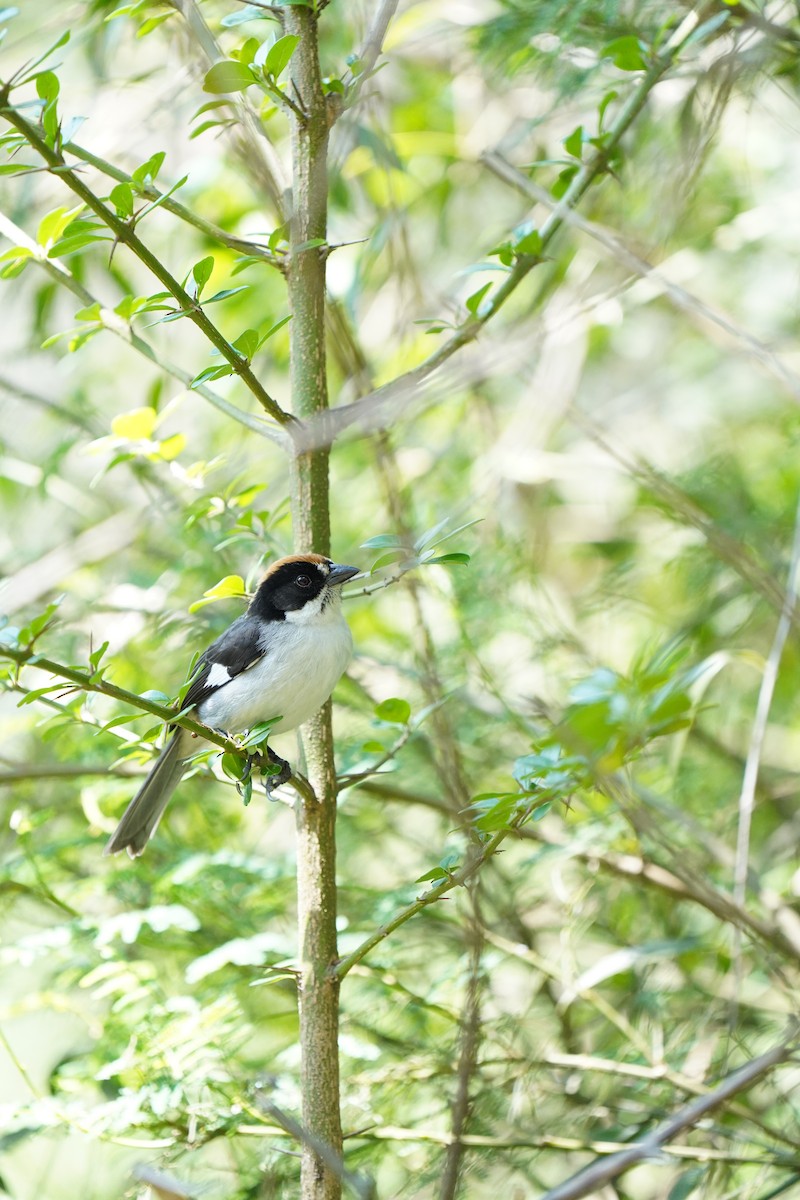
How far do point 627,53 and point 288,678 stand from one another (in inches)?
51.4

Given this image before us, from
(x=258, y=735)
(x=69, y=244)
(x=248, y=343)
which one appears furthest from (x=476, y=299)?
(x=258, y=735)

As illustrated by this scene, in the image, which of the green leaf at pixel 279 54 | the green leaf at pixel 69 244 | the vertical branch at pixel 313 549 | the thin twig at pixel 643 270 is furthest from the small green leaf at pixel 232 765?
the thin twig at pixel 643 270

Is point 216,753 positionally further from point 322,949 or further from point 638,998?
point 638,998

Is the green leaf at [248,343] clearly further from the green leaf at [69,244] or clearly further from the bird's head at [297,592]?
the bird's head at [297,592]

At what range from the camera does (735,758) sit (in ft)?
13.0

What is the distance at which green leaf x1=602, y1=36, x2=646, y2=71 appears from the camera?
6.68 ft

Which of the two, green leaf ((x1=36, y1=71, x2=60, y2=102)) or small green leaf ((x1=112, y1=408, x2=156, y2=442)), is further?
small green leaf ((x1=112, y1=408, x2=156, y2=442))

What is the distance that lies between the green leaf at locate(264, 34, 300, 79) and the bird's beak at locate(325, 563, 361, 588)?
3.19 ft

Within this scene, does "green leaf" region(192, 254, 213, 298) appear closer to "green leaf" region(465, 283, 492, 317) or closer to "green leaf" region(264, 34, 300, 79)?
"green leaf" region(264, 34, 300, 79)

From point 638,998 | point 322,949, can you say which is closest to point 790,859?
point 638,998

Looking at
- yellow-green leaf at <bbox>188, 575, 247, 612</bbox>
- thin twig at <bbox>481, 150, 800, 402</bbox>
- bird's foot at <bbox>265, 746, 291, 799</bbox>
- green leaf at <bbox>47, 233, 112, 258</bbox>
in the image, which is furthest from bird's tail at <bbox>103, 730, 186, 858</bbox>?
thin twig at <bbox>481, 150, 800, 402</bbox>

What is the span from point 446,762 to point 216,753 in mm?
379

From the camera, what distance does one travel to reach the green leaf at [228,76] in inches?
65.1

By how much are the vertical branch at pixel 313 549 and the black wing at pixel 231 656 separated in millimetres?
664
